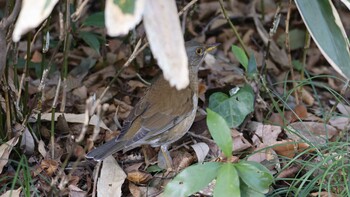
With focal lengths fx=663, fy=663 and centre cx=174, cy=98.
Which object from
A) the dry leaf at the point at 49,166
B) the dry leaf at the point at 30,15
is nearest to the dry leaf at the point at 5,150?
the dry leaf at the point at 49,166

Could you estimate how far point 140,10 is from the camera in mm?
2424

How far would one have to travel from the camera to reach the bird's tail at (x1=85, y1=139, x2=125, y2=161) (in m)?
3.97

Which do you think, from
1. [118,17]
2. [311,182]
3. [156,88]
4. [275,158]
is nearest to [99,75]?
[156,88]

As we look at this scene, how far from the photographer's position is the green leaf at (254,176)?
3303 millimetres

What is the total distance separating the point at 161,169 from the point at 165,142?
183mm

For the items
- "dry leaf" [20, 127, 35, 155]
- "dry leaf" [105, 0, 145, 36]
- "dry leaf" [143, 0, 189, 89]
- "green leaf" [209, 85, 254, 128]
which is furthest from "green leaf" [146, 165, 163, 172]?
"dry leaf" [105, 0, 145, 36]

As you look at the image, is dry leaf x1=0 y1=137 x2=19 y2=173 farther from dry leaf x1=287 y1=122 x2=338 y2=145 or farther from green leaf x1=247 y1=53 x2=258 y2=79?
dry leaf x1=287 y1=122 x2=338 y2=145

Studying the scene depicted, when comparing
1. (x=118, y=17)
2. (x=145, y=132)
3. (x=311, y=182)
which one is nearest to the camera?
(x=118, y=17)

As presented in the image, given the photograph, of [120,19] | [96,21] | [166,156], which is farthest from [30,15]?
[96,21]

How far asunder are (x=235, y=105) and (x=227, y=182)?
4.65 feet

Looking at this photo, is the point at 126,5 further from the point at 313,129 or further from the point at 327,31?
the point at 313,129

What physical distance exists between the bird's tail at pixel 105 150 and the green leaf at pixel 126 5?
168 centimetres

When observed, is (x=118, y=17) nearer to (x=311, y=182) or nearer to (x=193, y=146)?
(x=311, y=182)

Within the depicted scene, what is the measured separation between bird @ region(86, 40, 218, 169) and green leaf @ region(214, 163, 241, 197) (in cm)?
104
